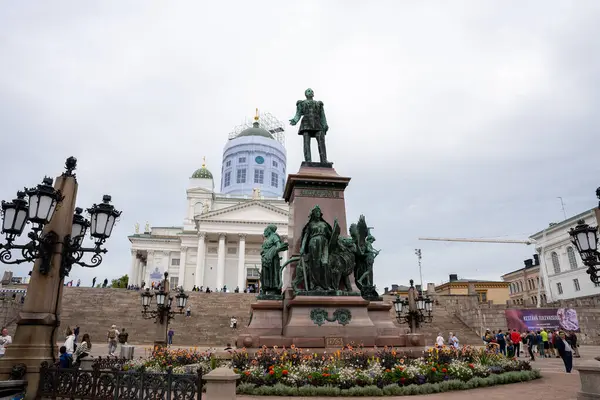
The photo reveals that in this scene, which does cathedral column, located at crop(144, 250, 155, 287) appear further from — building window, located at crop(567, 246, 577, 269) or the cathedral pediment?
building window, located at crop(567, 246, 577, 269)

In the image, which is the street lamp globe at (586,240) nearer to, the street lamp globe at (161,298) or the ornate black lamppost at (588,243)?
the ornate black lamppost at (588,243)

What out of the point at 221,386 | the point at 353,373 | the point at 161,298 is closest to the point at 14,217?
the point at 221,386

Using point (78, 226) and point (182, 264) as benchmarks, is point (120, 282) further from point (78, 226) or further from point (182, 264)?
point (78, 226)

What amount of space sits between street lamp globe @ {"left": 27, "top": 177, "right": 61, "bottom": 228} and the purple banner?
32580 millimetres

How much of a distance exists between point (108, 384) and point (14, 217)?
3.48m

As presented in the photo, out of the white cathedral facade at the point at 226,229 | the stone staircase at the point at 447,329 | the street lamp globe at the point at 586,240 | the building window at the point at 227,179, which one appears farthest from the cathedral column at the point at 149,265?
the street lamp globe at the point at 586,240

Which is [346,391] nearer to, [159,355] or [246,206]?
[159,355]

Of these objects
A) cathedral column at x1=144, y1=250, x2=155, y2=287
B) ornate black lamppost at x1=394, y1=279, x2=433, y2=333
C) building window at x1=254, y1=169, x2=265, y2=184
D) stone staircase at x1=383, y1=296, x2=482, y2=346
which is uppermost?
building window at x1=254, y1=169, x2=265, y2=184

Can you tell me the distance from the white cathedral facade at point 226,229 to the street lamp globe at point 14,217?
56.1 m

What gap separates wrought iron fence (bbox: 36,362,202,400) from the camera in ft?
19.6

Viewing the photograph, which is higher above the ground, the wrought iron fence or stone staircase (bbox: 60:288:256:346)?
stone staircase (bbox: 60:288:256:346)

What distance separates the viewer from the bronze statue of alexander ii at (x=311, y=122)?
13.1m

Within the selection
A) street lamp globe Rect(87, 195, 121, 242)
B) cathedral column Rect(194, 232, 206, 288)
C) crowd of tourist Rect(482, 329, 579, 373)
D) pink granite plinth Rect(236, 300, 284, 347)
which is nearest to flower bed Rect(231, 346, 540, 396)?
pink granite plinth Rect(236, 300, 284, 347)

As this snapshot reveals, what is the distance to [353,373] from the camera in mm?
8141
